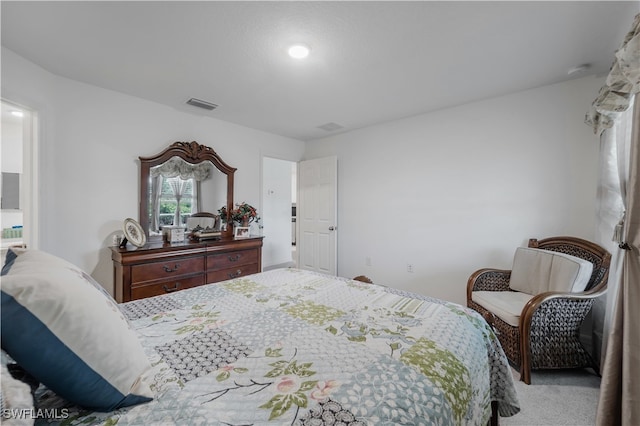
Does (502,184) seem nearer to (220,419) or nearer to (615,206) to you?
(615,206)

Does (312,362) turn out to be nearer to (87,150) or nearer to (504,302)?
(504,302)

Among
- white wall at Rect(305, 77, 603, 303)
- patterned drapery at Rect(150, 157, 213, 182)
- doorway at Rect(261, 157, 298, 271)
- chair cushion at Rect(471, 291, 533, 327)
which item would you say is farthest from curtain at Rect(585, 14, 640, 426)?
doorway at Rect(261, 157, 298, 271)

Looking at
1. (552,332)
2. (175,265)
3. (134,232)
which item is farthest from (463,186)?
(134,232)

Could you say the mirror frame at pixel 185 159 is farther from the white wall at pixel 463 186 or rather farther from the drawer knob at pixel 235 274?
the white wall at pixel 463 186

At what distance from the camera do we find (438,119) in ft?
10.8

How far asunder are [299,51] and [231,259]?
2388mm

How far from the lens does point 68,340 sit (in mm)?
646

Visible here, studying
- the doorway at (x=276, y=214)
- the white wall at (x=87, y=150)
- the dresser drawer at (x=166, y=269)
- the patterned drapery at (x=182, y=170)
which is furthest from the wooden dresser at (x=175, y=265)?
the doorway at (x=276, y=214)

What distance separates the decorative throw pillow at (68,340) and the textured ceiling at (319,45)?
1.68 m

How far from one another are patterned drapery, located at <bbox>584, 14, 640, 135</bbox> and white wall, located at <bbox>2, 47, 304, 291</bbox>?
3.82 m

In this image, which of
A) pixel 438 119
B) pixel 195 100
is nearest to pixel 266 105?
pixel 195 100

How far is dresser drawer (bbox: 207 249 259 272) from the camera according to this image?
3078 millimetres

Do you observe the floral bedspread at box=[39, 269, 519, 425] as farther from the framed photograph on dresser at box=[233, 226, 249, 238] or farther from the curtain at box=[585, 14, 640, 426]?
the framed photograph on dresser at box=[233, 226, 249, 238]

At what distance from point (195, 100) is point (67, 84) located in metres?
1.08
